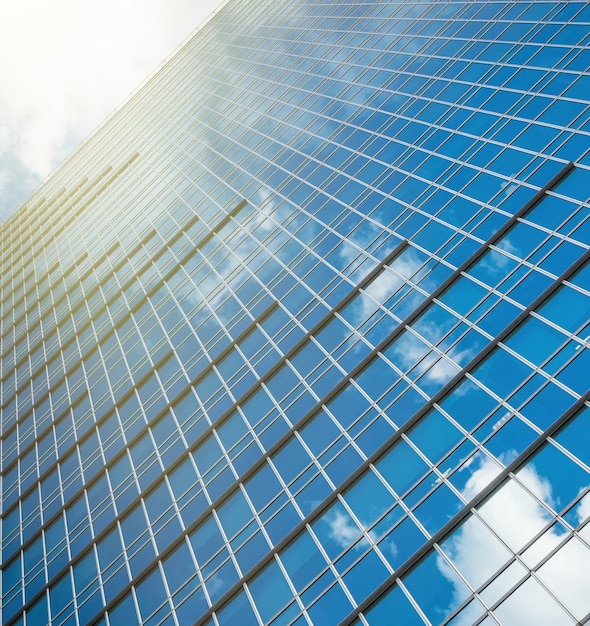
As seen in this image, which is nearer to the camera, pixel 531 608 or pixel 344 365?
pixel 531 608

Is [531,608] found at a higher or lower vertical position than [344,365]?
lower

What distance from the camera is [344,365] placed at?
25.0 m

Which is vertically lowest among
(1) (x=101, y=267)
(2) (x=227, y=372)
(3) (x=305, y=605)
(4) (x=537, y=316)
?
(3) (x=305, y=605)

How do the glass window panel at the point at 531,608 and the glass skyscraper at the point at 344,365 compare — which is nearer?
the glass window panel at the point at 531,608

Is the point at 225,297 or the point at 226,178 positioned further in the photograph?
the point at 226,178

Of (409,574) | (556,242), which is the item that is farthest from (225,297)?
(409,574)

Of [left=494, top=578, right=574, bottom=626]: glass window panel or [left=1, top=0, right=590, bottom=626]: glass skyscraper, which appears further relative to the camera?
[left=1, top=0, right=590, bottom=626]: glass skyscraper

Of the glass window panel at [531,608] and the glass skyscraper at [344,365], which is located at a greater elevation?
the glass skyscraper at [344,365]

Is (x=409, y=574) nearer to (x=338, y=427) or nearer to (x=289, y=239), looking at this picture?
(x=338, y=427)

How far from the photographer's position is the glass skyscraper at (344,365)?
1805 centimetres

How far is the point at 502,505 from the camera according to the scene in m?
17.4

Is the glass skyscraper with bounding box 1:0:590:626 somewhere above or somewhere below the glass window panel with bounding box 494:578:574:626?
above

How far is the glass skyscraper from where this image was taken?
18047mm

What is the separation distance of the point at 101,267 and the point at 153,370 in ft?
54.3
